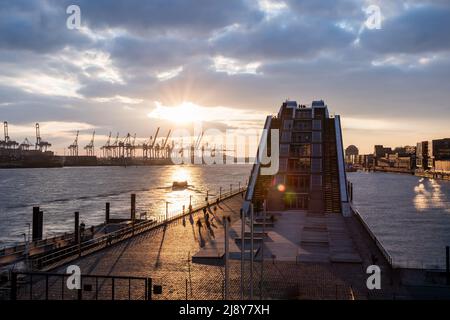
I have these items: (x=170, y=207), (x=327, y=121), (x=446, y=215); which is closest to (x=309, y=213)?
(x=327, y=121)

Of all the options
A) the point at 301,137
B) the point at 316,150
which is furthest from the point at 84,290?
Result: the point at 301,137

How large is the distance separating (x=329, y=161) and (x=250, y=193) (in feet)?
44.9

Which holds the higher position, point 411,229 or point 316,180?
point 316,180

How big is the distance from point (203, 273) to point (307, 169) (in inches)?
1387

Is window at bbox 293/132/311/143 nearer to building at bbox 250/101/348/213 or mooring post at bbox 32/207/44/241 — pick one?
building at bbox 250/101/348/213

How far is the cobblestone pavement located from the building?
1698 cm

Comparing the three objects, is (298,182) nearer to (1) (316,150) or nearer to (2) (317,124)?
(1) (316,150)

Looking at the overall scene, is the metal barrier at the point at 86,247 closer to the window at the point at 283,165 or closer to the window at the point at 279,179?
the window at the point at 279,179

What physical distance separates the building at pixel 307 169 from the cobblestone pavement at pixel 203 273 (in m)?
17.0

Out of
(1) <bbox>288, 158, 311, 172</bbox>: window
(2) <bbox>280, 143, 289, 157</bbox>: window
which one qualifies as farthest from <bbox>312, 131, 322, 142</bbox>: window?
(1) <bbox>288, 158, 311, 172</bbox>: window

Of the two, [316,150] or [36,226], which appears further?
[316,150]

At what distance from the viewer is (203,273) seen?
24.7 meters

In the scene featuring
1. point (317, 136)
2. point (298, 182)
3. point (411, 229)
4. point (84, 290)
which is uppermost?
point (317, 136)
